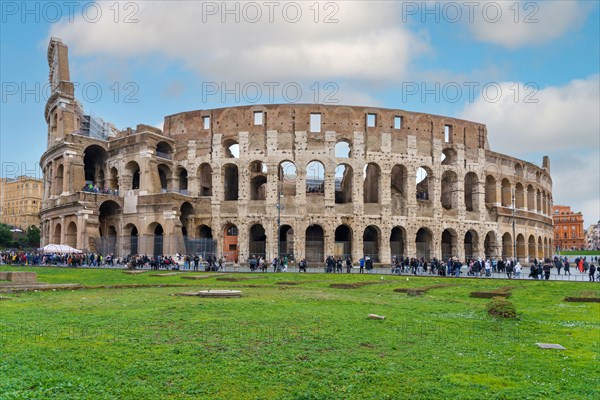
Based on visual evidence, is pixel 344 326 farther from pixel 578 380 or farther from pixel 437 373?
pixel 578 380

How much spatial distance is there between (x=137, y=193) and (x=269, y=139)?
1171cm

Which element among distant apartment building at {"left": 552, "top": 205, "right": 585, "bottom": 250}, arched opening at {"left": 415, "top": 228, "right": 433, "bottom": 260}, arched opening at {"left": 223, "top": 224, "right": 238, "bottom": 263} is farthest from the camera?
distant apartment building at {"left": 552, "top": 205, "right": 585, "bottom": 250}

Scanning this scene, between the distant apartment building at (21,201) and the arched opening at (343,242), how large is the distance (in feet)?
236

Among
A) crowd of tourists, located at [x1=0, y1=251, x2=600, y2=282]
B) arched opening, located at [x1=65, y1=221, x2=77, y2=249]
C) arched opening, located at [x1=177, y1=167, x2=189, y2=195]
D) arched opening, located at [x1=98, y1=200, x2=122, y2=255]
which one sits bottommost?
crowd of tourists, located at [x1=0, y1=251, x2=600, y2=282]

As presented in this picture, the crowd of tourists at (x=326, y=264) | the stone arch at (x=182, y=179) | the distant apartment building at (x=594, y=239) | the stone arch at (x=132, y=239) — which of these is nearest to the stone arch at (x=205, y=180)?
the stone arch at (x=182, y=179)

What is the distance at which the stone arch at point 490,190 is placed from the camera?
49.3 m

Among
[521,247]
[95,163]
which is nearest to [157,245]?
[95,163]

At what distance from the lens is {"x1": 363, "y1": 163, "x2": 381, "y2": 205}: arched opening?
150 feet

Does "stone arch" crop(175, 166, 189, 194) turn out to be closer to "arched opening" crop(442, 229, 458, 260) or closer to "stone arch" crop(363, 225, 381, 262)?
"stone arch" crop(363, 225, 381, 262)

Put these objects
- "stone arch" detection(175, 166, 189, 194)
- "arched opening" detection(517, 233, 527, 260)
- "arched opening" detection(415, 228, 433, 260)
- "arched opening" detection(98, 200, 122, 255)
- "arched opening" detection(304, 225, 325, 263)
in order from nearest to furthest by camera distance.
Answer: "arched opening" detection(304, 225, 325, 263)
"arched opening" detection(415, 228, 433, 260)
"arched opening" detection(98, 200, 122, 255)
"stone arch" detection(175, 166, 189, 194)
"arched opening" detection(517, 233, 527, 260)

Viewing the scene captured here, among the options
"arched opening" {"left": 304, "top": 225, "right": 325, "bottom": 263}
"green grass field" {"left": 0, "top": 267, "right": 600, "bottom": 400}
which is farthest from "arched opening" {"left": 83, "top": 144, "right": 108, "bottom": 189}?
"green grass field" {"left": 0, "top": 267, "right": 600, "bottom": 400}

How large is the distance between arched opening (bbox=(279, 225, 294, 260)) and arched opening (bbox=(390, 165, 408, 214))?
8769mm

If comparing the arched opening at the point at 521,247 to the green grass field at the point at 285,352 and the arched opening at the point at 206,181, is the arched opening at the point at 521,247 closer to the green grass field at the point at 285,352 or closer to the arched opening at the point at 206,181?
the arched opening at the point at 206,181

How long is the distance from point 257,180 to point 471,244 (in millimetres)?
20214
